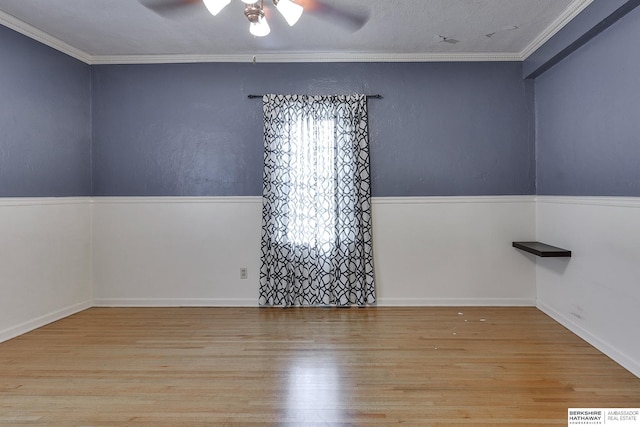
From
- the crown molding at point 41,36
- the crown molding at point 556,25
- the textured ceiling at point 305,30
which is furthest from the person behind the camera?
the crown molding at point 41,36

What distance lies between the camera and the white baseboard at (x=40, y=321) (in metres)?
2.88

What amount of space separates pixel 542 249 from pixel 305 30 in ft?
8.63

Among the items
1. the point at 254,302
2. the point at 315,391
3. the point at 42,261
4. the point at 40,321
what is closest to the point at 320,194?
the point at 254,302

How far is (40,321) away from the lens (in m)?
3.15

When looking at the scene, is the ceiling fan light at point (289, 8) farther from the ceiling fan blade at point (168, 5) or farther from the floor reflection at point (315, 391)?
the floor reflection at point (315, 391)

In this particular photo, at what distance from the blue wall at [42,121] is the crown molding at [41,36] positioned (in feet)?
0.13

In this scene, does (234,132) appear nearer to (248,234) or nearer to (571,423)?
(248,234)

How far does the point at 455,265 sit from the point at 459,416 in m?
1.98

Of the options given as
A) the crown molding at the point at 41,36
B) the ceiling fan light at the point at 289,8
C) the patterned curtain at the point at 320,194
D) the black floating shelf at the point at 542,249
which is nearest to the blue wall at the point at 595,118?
the black floating shelf at the point at 542,249

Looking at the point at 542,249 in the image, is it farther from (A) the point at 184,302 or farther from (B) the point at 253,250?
(A) the point at 184,302

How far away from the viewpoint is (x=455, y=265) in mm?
3660

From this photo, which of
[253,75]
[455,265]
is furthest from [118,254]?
[455,265]

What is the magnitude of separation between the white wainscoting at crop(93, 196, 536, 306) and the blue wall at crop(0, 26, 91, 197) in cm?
47

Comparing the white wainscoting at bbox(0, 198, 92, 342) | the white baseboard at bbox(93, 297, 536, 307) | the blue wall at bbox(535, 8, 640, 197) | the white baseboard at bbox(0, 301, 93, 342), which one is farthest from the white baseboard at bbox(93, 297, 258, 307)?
the blue wall at bbox(535, 8, 640, 197)
